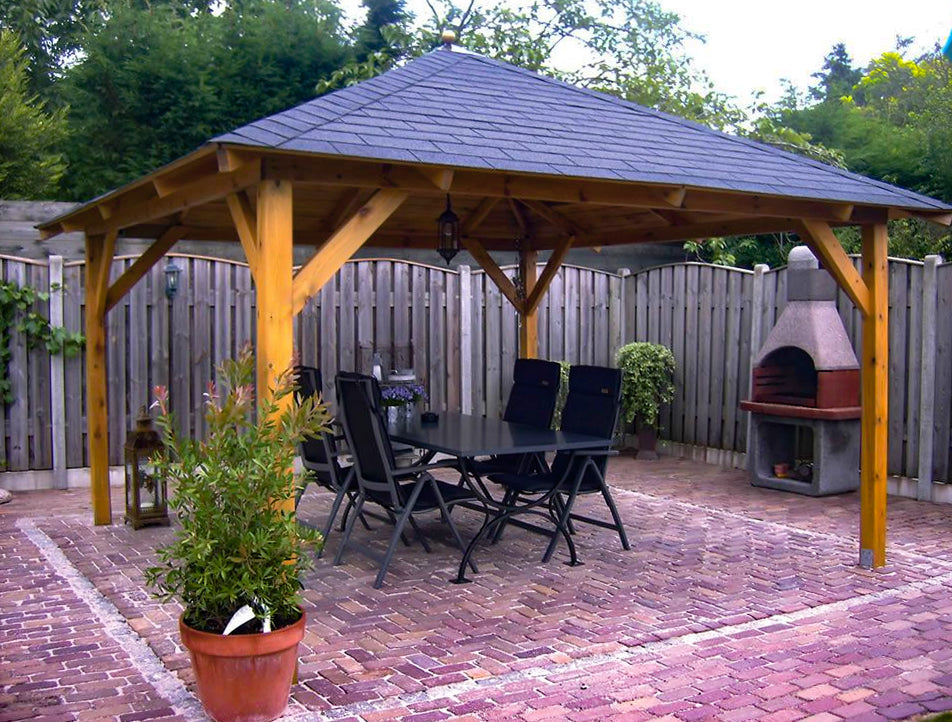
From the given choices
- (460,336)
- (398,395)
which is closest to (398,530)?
(398,395)

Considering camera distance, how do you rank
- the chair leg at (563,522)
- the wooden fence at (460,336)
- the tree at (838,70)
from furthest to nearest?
the tree at (838,70) < the wooden fence at (460,336) < the chair leg at (563,522)

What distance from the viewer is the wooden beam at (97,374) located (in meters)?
7.03

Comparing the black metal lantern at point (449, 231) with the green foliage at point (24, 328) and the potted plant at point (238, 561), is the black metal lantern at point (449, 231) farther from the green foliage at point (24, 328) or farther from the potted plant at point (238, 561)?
the potted plant at point (238, 561)

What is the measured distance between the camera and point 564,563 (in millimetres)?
5949

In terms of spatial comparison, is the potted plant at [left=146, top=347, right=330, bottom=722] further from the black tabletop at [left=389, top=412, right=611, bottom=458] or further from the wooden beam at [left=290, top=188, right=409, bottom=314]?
the black tabletop at [left=389, top=412, right=611, bottom=458]

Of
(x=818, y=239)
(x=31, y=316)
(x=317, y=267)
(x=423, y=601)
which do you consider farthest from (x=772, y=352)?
(x=31, y=316)

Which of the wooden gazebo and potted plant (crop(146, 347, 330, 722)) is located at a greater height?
the wooden gazebo

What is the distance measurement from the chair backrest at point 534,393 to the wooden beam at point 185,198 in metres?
2.93

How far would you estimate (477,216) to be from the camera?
27.2 ft

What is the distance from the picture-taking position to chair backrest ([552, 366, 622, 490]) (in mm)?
6250

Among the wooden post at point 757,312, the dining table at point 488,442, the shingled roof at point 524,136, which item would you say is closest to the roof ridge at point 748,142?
the shingled roof at point 524,136

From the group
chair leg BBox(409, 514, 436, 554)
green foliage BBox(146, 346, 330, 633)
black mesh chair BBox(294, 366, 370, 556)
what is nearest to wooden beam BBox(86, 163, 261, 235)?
green foliage BBox(146, 346, 330, 633)

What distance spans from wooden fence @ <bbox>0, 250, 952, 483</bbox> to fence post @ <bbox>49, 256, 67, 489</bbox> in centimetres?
1

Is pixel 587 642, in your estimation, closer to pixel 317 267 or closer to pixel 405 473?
pixel 405 473
